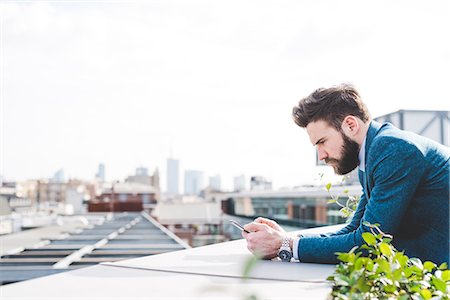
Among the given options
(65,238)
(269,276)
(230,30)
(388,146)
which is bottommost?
(65,238)

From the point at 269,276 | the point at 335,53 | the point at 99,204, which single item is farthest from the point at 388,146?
the point at 99,204

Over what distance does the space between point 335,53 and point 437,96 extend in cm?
81

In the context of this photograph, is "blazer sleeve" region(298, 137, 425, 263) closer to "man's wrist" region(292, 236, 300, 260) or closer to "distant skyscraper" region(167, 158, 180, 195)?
"man's wrist" region(292, 236, 300, 260)

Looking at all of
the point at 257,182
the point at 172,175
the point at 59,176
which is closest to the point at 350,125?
the point at 257,182

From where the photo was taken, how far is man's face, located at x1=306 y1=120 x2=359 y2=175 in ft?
5.06

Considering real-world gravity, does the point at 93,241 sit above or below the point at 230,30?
below

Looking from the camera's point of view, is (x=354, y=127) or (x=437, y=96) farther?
(x=437, y=96)

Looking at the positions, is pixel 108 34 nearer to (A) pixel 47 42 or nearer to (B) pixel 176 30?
(B) pixel 176 30

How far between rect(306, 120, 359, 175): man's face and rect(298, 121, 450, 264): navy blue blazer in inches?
6.6

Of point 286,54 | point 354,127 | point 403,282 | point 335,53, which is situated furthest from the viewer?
point 335,53

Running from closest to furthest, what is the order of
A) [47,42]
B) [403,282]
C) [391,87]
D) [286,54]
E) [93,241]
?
[403,282], [286,54], [391,87], [47,42], [93,241]

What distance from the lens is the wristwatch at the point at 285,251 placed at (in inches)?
55.8

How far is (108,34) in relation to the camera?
10.2ft

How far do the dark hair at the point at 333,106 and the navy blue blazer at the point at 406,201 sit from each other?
177 mm
